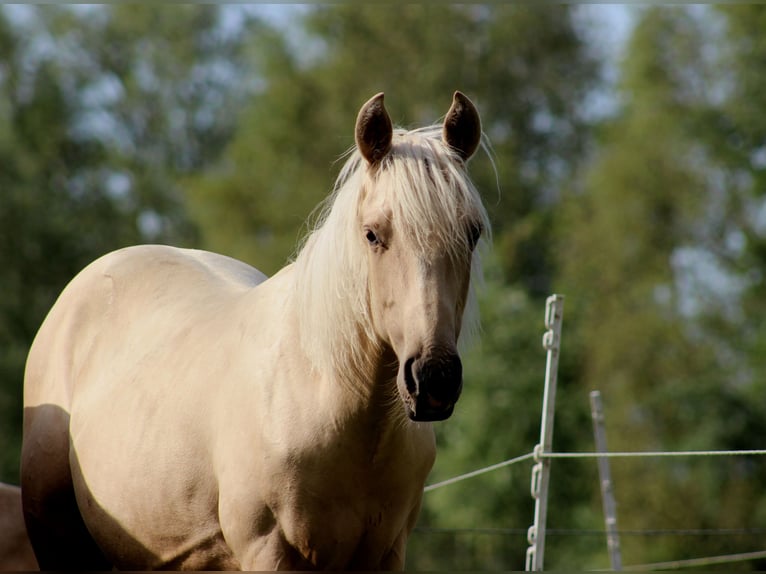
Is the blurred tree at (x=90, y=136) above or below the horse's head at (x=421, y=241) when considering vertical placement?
above

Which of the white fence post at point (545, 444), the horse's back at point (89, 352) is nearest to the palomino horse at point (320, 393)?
the horse's back at point (89, 352)

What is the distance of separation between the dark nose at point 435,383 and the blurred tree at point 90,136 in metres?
16.5

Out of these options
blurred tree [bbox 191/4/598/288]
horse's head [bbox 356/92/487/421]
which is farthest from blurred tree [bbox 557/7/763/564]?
horse's head [bbox 356/92/487/421]

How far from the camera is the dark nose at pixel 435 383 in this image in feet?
10.2

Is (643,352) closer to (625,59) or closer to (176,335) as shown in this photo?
(625,59)

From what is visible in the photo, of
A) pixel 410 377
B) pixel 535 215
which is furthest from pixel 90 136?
pixel 410 377

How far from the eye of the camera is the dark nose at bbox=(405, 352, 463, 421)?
3105 mm

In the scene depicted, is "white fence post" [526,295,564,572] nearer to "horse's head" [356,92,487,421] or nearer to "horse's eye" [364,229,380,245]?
"horse's head" [356,92,487,421]

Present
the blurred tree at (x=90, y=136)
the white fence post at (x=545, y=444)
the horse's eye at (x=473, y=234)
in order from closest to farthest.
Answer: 1. the horse's eye at (x=473, y=234)
2. the white fence post at (x=545, y=444)
3. the blurred tree at (x=90, y=136)

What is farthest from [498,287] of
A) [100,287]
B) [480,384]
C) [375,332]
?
[375,332]

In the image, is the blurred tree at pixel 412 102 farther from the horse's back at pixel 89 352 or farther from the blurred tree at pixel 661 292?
the horse's back at pixel 89 352

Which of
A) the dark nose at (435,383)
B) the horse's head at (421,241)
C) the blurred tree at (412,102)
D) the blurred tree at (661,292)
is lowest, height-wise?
the dark nose at (435,383)

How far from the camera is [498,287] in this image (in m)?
20.0

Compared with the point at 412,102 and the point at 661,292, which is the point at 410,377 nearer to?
the point at 661,292
